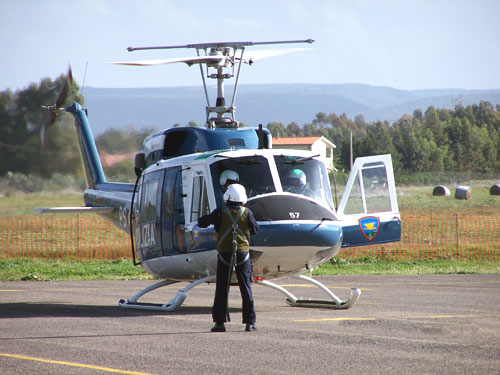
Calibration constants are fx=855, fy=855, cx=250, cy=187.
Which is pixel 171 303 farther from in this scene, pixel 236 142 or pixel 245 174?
pixel 236 142

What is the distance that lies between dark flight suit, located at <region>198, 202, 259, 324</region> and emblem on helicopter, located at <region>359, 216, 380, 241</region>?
3.02m

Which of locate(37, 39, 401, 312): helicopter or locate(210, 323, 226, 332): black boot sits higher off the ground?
locate(37, 39, 401, 312): helicopter

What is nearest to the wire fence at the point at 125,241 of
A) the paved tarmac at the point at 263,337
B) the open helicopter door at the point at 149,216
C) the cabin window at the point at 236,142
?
the paved tarmac at the point at 263,337

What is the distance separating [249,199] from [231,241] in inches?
58.2

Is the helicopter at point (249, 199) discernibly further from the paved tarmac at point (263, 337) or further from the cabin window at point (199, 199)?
the paved tarmac at point (263, 337)

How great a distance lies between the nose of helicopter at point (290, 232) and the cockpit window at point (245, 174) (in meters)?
0.39

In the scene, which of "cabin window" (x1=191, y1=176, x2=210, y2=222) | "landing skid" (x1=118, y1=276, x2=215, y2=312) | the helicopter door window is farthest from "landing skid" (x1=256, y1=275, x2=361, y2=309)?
"cabin window" (x1=191, y1=176, x2=210, y2=222)

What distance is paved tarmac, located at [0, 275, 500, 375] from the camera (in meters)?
8.62

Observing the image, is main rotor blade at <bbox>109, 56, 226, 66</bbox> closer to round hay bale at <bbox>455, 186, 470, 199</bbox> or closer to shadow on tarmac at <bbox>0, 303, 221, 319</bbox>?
shadow on tarmac at <bbox>0, 303, 221, 319</bbox>

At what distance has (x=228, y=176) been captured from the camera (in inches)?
525

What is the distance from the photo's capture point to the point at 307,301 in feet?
49.0

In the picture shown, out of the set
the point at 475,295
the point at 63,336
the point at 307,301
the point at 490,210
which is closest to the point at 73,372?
the point at 63,336

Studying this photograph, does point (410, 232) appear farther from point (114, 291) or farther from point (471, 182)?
point (471, 182)

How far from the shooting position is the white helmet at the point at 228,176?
43.6 ft
